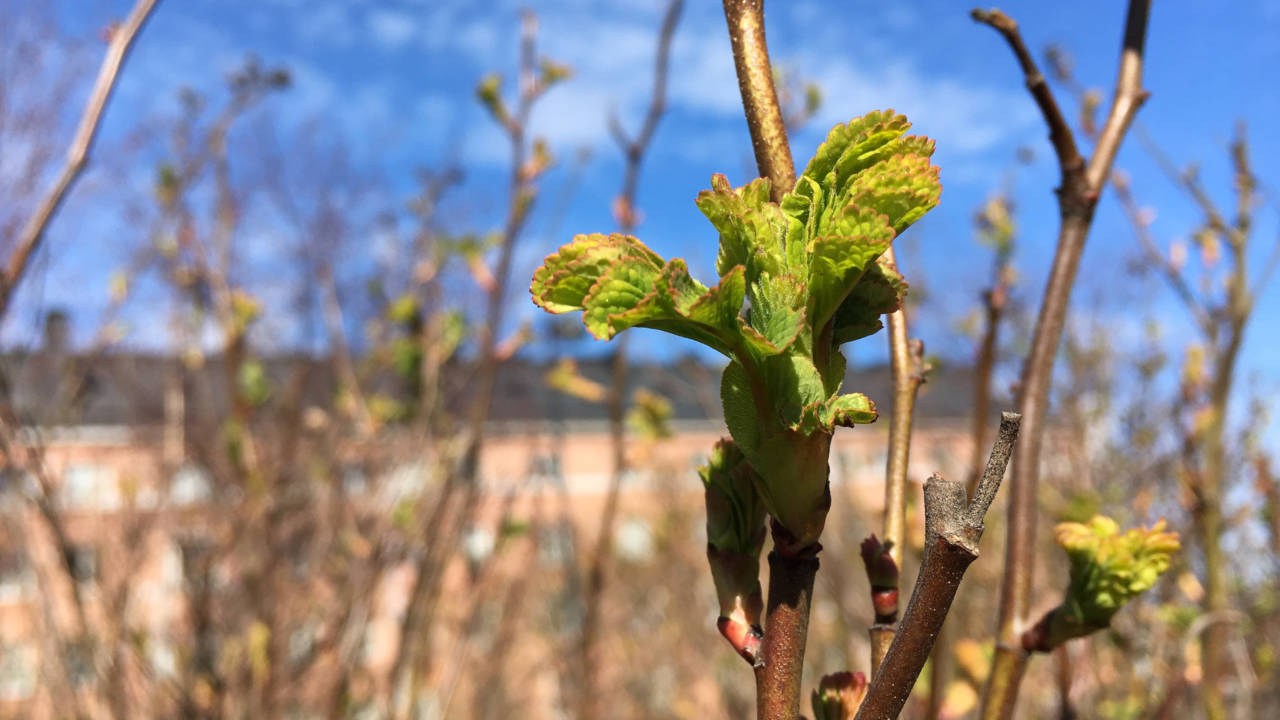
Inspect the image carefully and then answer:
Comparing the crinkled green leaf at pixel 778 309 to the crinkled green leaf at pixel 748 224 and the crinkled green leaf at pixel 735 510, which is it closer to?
the crinkled green leaf at pixel 748 224

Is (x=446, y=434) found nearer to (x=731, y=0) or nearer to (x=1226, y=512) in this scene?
(x=731, y=0)

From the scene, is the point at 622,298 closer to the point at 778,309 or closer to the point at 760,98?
the point at 778,309

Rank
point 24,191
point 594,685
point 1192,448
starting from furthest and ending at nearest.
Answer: point 24,191
point 1192,448
point 594,685

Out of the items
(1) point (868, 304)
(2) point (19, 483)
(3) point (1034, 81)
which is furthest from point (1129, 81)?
(2) point (19, 483)

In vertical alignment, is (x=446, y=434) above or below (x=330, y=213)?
below

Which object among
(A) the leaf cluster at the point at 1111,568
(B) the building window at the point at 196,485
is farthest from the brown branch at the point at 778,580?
(B) the building window at the point at 196,485

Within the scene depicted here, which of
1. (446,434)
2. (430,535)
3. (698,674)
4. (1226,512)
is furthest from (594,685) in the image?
(698,674)
